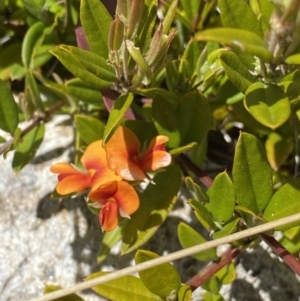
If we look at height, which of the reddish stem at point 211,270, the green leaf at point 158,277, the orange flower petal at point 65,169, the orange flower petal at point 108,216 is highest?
the orange flower petal at point 65,169

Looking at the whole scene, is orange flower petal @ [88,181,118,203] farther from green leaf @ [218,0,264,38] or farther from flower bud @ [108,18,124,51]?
green leaf @ [218,0,264,38]

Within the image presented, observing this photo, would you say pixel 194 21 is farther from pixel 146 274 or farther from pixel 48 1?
pixel 146 274

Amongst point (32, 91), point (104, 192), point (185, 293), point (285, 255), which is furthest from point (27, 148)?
point (285, 255)

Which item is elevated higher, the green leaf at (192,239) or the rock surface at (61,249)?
the green leaf at (192,239)

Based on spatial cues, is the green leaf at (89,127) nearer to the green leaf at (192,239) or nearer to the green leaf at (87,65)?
the green leaf at (87,65)

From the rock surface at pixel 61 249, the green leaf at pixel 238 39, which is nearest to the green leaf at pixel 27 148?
the rock surface at pixel 61 249
